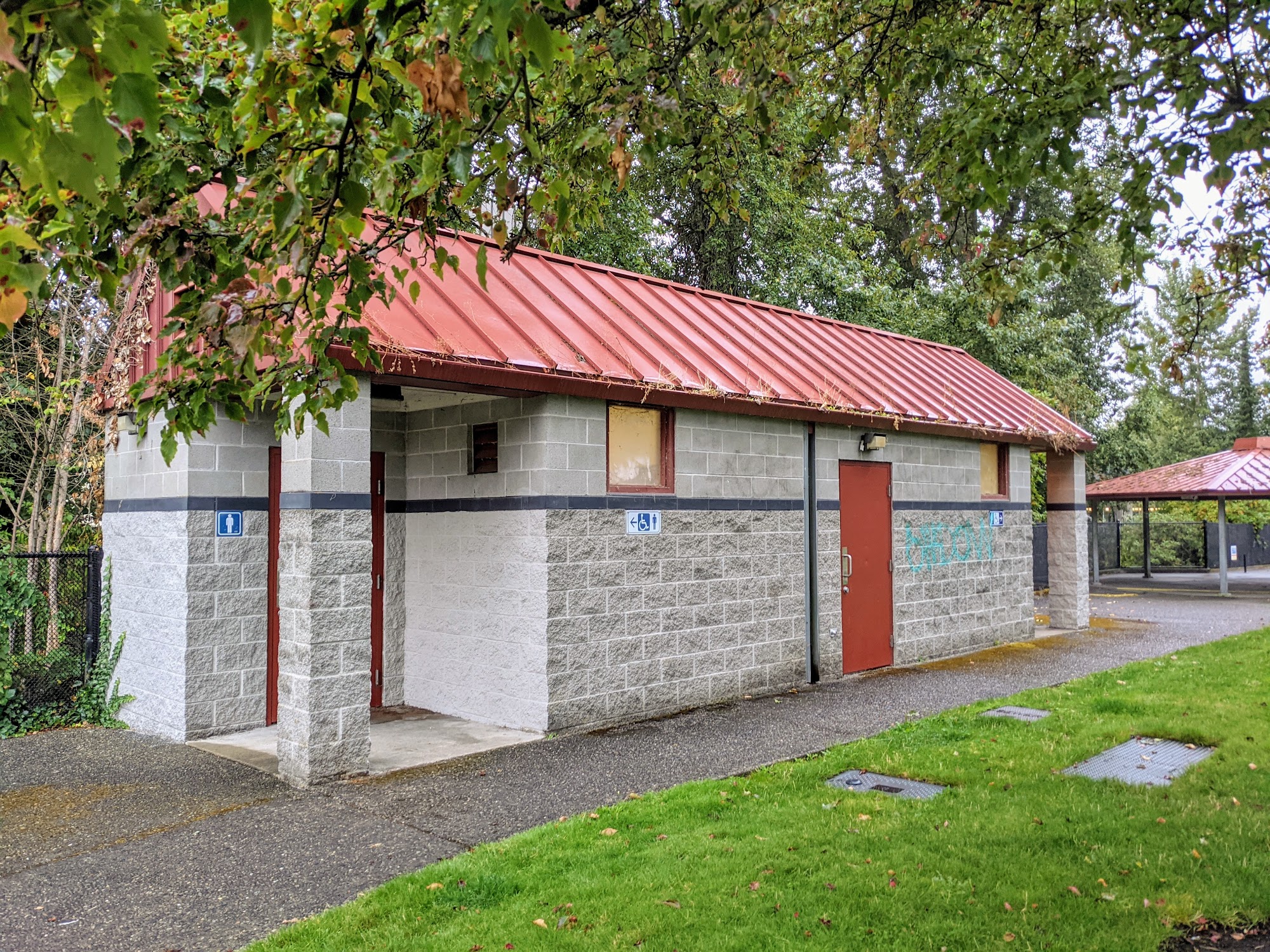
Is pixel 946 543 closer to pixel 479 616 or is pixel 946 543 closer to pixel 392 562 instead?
pixel 479 616

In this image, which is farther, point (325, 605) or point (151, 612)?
point (151, 612)

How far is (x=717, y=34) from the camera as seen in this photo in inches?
171

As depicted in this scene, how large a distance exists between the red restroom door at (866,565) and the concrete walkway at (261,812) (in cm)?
120

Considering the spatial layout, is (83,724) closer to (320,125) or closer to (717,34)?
(320,125)

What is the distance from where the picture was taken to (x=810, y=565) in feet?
34.8

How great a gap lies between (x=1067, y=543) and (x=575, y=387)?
10.3m

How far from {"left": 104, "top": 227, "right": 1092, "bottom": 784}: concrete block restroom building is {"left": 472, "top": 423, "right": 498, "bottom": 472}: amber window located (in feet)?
0.09

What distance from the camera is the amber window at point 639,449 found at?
8.81 meters

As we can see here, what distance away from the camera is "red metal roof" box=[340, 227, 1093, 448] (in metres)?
7.70

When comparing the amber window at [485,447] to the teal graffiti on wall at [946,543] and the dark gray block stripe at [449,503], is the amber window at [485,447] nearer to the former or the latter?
the dark gray block stripe at [449,503]

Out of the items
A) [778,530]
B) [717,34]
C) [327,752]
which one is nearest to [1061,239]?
[717,34]

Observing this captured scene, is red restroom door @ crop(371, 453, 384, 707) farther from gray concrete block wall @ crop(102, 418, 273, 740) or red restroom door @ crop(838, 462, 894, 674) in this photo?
red restroom door @ crop(838, 462, 894, 674)

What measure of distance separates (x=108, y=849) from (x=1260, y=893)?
603cm

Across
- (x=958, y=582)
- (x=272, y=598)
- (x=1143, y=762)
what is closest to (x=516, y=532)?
(x=272, y=598)
